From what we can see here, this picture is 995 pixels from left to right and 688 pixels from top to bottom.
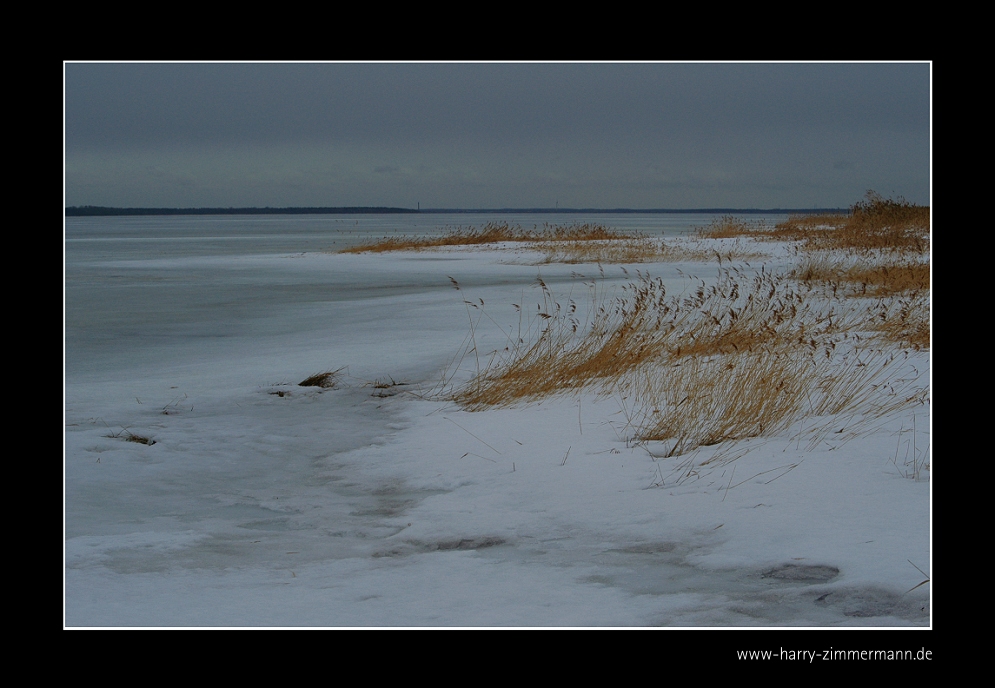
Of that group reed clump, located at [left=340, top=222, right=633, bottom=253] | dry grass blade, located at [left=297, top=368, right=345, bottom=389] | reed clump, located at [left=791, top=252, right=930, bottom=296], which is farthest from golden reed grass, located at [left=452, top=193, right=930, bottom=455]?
reed clump, located at [left=340, top=222, right=633, bottom=253]

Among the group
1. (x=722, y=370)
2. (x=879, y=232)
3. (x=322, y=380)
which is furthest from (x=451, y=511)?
(x=879, y=232)

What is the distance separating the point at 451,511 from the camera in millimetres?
4156

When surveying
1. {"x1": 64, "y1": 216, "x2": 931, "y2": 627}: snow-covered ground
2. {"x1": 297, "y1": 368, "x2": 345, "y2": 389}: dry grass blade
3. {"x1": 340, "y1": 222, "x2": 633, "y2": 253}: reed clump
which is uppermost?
{"x1": 340, "y1": 222, "x2": 633, "y2": 253}: reed clump

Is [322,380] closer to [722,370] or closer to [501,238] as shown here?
[722,370]

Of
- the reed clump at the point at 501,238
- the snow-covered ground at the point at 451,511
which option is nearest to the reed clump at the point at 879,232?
the reed clump at the point at 501,238

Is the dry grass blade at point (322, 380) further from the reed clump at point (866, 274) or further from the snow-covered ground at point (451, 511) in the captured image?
the reed clump at point (866, 274)

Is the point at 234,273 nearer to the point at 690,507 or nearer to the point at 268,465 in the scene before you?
the point at 268,465

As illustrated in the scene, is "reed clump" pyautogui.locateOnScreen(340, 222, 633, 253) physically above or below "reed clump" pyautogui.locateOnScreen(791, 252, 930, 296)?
above

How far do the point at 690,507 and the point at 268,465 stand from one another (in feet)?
8.59

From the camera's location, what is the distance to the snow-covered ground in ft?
10.1

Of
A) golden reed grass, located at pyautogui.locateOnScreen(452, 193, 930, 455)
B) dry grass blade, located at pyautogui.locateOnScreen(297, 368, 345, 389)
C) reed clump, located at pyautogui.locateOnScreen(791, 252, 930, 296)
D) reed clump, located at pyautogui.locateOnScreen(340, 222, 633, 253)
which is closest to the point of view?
golden reed grass, located at pyautogui.locateOnScreen(452, 193, 930, 455)

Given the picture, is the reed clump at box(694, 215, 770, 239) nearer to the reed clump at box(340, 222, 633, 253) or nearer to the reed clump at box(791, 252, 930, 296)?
the reed clump at box(340, 222, 633, 253)

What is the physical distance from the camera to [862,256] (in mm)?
15680

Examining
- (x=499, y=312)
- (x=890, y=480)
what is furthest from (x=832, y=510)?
(x=499, y=312)
